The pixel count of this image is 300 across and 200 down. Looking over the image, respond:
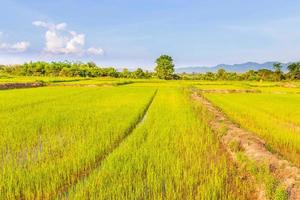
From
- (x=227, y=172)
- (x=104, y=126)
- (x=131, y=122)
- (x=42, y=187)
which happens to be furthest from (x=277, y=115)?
(x=42, y=187)

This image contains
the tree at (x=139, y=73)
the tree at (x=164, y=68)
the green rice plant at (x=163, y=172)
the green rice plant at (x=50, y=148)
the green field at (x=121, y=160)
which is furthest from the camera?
the tree at (x=164, y=68)

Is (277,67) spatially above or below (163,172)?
above

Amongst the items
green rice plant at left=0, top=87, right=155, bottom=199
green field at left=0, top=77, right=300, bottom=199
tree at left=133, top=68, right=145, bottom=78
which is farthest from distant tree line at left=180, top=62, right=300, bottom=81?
green field at left=0, top=77, right=300, bottom=199

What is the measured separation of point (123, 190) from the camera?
3.73m

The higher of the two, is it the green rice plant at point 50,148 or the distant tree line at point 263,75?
the green rice plant at point 50,148

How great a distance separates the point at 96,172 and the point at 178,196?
1.24 meters

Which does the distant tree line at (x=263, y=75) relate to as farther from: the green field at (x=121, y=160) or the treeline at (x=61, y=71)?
the green field at (x=121, y=160)

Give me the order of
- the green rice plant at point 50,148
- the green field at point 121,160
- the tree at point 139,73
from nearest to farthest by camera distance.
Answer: the green field at point 121,160, the green rice plant at point 50,148, the tree at point 139,73

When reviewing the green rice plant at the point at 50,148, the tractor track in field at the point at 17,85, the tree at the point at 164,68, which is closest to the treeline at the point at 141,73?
the tree at the point at 164,68

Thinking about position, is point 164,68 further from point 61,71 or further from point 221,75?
point 61,71

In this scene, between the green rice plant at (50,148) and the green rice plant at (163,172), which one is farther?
the green rice plant at (50,148)

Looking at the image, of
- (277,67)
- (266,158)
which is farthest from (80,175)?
(277,67)

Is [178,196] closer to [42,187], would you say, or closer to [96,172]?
[96,172]

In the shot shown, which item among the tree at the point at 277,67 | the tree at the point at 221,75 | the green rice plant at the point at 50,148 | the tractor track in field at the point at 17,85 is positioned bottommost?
the tree at the point at 221,75
